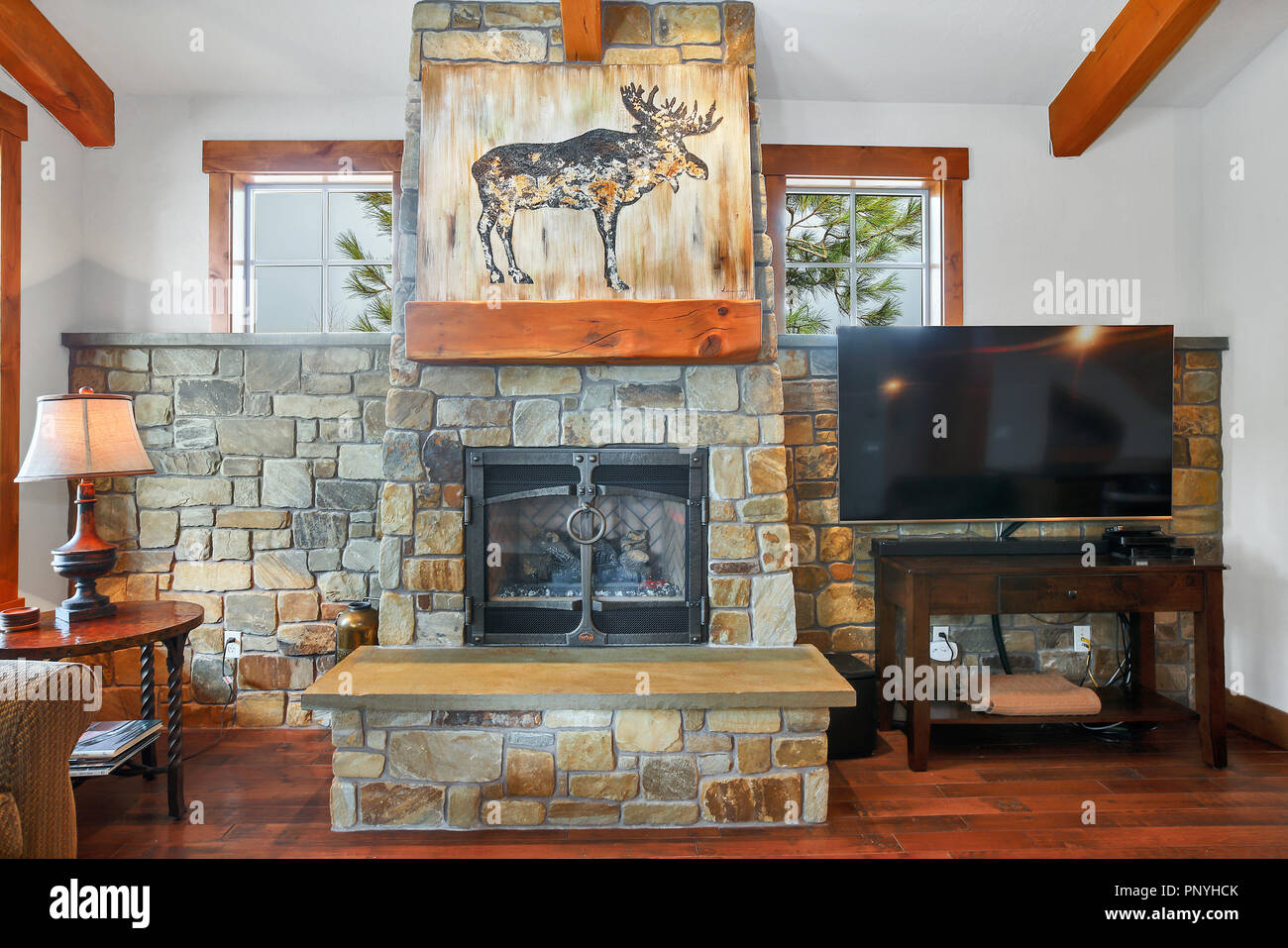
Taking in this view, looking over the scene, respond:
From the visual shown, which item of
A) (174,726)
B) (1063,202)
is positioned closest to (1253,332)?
(1063,202)

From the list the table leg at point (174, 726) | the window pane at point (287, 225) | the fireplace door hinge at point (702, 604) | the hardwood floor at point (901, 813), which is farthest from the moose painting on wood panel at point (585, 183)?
the hardwood floor at point (901, 813)

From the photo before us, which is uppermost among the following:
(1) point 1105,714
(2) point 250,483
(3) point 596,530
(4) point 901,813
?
(2) point 250,483

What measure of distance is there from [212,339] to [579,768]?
7.63 feet

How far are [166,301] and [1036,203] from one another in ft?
13.0

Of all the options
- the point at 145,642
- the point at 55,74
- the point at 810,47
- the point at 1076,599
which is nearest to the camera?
the point at 145,642

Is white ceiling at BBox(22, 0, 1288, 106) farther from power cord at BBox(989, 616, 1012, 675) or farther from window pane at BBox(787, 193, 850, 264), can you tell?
power cord at BBox(989, 616, 1012, 675)

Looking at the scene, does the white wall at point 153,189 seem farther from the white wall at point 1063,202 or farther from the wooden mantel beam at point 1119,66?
the wooden mantel beam at point 1119,66

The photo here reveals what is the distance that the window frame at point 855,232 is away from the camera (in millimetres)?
3277

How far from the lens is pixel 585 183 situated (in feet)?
8.48

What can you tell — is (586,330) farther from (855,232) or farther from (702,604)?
(855,232)

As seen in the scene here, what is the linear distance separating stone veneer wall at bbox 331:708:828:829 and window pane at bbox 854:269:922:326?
2018 millimetres

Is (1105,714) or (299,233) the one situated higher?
(299,233)

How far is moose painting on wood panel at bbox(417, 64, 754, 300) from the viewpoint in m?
2.56

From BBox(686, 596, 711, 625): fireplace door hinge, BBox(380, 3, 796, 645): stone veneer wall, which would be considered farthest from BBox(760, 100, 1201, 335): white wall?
BBox(686, 596, 711, 625): fireplace door hinge
